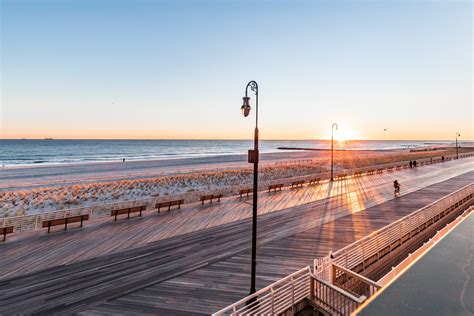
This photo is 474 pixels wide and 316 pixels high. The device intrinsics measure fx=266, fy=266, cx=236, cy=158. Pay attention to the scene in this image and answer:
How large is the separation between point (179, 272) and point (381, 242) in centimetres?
679

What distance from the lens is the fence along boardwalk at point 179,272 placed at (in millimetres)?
6676

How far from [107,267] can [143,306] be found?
274 cm

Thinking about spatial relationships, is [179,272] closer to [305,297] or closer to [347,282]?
[305,297]

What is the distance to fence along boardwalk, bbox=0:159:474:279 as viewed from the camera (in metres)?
9.29

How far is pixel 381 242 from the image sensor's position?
909cm

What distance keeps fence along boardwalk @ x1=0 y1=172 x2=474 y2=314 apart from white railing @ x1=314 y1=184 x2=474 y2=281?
1379mm

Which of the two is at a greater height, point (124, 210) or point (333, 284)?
point (124, 210)

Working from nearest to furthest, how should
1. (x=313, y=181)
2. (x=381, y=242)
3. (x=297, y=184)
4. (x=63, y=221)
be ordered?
(x=381, y=242), (x=63, y=221), (x=297, y=184), (x=313, y=181)

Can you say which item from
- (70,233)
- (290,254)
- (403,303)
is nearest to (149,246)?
(70,233)

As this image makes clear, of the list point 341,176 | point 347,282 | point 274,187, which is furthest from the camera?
point 341,176

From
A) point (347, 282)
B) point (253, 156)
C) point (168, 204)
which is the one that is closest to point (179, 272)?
point (253, 156)

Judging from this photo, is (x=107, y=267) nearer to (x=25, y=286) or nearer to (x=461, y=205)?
(x=25, y=286)

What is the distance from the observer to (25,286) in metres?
7.41

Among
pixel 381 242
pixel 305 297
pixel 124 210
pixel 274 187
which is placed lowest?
pixel 305 297
